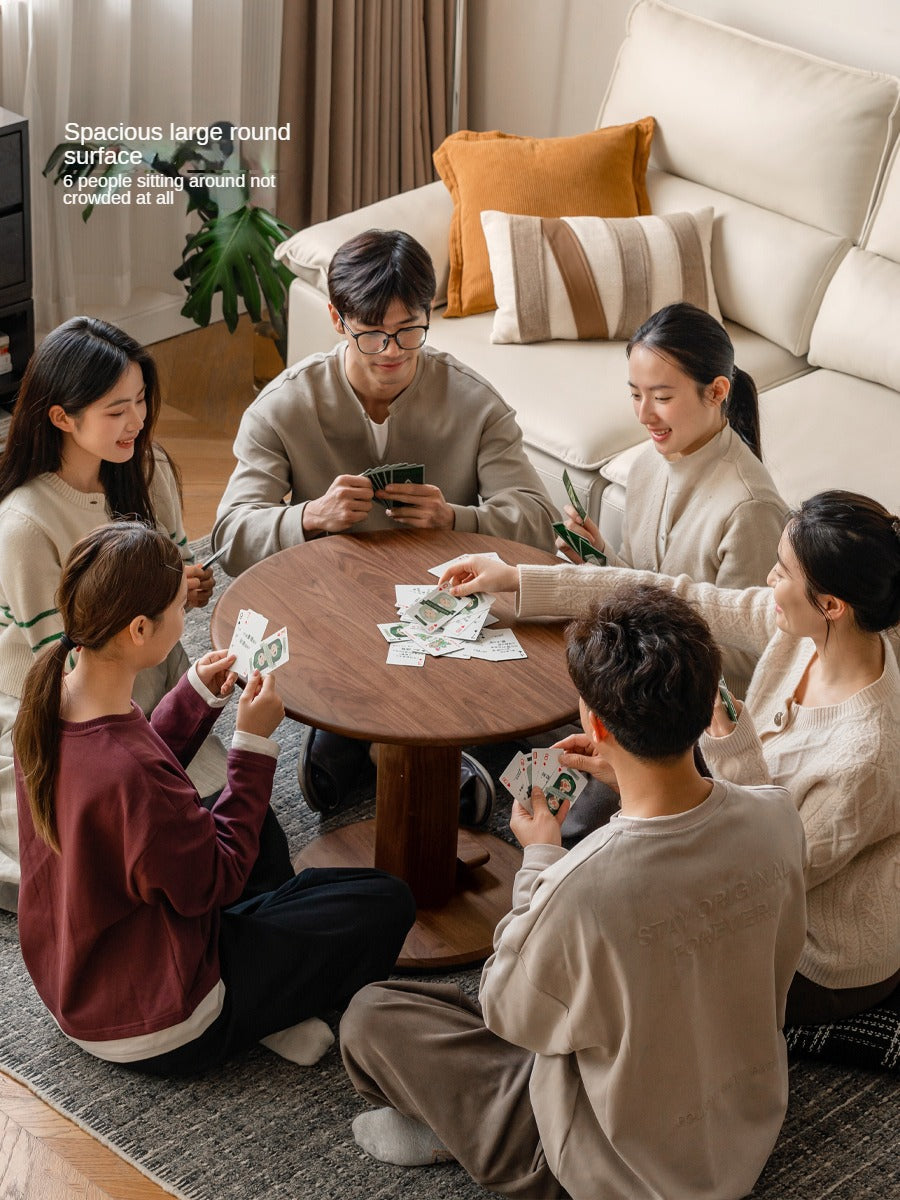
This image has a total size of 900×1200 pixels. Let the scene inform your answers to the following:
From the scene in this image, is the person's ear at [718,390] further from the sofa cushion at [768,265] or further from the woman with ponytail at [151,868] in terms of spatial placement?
the sofa cushion at [768,265]

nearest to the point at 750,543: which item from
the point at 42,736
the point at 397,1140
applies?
the point at 397,1140

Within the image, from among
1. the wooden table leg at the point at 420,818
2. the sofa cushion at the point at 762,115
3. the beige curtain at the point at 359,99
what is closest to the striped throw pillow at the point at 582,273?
the sofa cushion at the point at 762,115

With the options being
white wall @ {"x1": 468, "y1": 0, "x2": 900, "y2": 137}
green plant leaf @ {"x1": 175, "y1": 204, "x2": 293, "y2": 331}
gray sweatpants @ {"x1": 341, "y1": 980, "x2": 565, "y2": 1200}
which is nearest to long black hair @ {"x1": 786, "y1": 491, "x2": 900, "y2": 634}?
gray sweatpants @ {"x1": 341, "y1": 980, "x2": 565, "y2": 1200}

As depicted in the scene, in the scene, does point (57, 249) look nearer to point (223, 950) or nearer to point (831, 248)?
point (831, 248)

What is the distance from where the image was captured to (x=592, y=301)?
3.68 metres

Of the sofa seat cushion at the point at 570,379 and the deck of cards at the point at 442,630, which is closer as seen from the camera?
the deck of cards at the point at 442,630

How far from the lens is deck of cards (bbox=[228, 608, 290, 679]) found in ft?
7.31

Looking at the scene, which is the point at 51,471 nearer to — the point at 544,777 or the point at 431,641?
the point at 431,641

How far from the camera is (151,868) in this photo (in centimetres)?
192

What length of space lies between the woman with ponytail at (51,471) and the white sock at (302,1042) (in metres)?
0.51

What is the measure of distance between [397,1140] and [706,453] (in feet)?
4.31

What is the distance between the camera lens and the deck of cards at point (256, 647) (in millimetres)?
2229

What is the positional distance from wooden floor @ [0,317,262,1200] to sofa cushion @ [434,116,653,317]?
87 centimetres

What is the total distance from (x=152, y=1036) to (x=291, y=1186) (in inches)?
11.8
